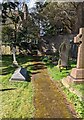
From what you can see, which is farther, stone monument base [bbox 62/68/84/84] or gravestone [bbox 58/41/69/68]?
gravestone [bbox 58/41/69/68]

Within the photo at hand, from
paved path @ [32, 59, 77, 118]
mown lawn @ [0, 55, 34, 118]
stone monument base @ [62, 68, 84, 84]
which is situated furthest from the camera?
stone monument base @ [62, 68, 84, 84]

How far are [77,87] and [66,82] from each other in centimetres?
127

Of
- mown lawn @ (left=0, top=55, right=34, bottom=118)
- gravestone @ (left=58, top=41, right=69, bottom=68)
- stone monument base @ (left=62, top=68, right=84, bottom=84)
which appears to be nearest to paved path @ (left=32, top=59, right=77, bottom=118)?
mown lawn @ (left=0, top=55, right=34, bottom=118)

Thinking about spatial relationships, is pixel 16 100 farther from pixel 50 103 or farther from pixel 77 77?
pixel 77 77

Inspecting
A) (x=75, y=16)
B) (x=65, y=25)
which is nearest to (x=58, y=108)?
(x=75, y=16)

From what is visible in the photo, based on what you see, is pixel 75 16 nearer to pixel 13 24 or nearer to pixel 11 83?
pixel 13 24

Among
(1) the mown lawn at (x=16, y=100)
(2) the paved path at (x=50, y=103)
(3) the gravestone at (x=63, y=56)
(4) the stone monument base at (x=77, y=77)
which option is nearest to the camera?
(2) the paved path at (x=50, y=103)

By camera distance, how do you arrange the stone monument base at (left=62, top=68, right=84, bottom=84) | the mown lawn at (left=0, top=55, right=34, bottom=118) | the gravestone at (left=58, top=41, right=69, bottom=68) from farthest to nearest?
1. the gravestone at (left=58, top=41, right=69, bottom=68)
2. the stone monument base at (left=62, top=68, right=84, bottom=84)
3. the mown lawn at (left=0, top=55, right=34, bottom=118)

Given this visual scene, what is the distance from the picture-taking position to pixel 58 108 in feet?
22.4

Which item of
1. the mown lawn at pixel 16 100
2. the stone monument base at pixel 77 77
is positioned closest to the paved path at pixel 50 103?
the mown lawn at pixel 16 100

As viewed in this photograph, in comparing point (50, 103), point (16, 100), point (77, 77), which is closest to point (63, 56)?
point (77, 77)

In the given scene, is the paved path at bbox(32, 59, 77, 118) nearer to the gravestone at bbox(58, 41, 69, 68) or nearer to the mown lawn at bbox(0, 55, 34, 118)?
the mown lawn at bbox(0, 55, 34, 118)

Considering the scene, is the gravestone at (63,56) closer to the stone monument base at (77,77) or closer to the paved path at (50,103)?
the paved path at (50,103)

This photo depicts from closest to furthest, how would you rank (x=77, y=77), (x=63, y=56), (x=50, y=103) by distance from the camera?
(x=50, y=103) < (x=77, y=77) < (x=63, y=56)
